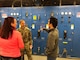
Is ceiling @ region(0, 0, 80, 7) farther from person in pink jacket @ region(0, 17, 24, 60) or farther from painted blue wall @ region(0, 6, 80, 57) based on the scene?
person in pink jacket @ region(0, 17, 24, 60)

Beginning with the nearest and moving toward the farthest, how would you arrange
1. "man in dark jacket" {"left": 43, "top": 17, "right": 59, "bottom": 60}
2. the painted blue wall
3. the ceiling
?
"man in dark jacket" {"left": 43, "top": 17, "right": 59, "bottom": 60}, the painted blue wall, the ceiling

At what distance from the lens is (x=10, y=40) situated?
3529 mm

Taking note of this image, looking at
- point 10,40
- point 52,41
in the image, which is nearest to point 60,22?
point 52,41

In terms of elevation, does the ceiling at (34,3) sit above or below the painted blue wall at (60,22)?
above

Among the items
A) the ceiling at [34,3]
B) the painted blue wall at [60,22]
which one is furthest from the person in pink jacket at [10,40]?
the ceiling at [34,3]

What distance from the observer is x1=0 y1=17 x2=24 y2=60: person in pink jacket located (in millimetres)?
3533

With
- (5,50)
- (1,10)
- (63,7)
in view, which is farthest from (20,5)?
(5,50)

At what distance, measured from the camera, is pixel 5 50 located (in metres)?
3.60

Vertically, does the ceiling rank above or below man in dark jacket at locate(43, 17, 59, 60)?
above

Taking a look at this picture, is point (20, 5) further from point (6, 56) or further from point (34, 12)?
point (6, 56)

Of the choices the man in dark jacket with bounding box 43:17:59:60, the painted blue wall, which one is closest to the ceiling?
the painted blue wall

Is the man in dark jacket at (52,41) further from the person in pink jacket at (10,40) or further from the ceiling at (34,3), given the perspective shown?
the ceiling at (34,3)

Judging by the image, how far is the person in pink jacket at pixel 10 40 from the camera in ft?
11.6

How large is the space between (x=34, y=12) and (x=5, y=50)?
567 centimetres
